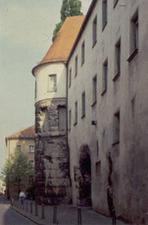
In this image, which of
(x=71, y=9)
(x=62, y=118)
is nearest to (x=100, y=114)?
(x=62, y=118)

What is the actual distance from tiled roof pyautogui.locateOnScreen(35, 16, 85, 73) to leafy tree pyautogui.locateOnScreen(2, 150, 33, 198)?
87.0 feet

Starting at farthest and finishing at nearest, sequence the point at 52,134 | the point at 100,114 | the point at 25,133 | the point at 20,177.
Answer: the point at 25,133 → the point at 20,177 → the point at 52,134 → the point at 100,114

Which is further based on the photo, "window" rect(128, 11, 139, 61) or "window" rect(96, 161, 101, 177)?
"window" rect(96, 161, 101, 177)

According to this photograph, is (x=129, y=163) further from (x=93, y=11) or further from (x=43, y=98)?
(x=43, y=98)

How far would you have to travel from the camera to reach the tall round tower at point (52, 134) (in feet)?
110

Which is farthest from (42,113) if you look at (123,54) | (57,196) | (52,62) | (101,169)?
(123,54)

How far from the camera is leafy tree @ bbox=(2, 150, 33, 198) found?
60.6m

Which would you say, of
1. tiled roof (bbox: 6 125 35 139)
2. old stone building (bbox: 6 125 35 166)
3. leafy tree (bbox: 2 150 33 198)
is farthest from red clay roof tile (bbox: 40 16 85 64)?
tiled roof (bbox: 6 125 35 139)

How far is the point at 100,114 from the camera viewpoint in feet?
71.2

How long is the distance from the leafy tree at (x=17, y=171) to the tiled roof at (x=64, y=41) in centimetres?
2652

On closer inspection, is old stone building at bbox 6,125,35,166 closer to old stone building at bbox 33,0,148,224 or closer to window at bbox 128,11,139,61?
old stone building at bbox 33,0,148,224

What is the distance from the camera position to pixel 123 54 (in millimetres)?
17344

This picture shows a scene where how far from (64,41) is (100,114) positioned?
17451 millimetres

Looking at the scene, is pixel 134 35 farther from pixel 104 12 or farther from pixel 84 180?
pixel 84 180
